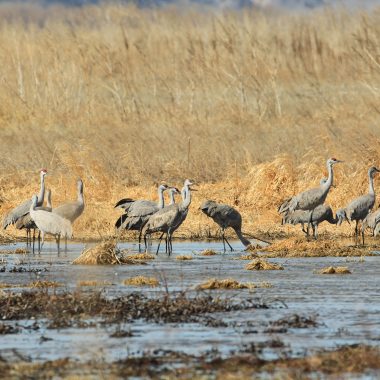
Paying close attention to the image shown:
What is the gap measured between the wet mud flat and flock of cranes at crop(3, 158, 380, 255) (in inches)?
198

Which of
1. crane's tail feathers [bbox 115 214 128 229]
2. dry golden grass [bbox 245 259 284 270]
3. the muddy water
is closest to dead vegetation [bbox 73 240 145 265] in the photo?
the muddy water

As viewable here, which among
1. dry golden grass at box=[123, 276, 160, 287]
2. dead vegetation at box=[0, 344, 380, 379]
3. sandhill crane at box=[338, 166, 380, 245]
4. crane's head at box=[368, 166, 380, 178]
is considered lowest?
dead vegetation at box=[0, 344, 380, 379]

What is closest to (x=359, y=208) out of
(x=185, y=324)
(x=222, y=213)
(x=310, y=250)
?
(x=222, y=213)

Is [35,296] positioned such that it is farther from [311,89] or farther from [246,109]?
[311,89]

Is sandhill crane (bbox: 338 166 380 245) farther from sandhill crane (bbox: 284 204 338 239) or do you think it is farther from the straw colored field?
the straw colored field

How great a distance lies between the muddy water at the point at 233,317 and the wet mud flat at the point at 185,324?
0.03 feet

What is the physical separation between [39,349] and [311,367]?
92.6 inches

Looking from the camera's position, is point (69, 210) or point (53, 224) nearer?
point (53, 224)

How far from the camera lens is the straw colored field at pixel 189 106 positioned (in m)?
27.5

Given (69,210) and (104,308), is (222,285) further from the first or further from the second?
(69,210)

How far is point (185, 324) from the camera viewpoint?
1102 centimetres

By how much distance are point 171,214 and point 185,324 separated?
1019 centimetres

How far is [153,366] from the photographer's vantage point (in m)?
8.86

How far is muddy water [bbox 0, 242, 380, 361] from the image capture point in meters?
9.73
